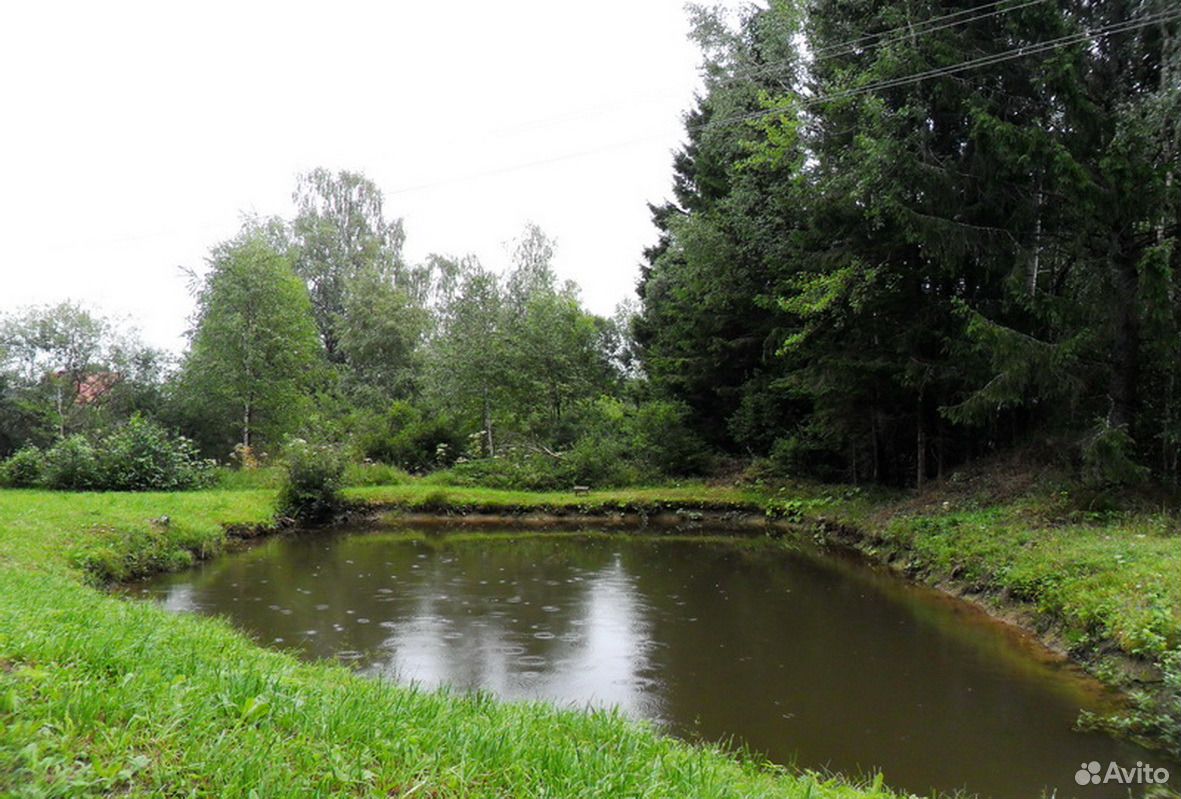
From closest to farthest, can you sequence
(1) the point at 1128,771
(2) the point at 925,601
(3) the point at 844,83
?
(1) the point at 1128,771 → (2) the point at 925,601 → (3) the point at 844,83

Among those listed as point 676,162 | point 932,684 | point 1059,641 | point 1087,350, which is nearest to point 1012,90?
point 1087,350

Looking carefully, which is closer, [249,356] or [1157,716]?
[1157,716]

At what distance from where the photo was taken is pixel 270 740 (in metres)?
2.62

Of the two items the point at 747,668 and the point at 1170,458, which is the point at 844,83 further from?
the point at 747,668

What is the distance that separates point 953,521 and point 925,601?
→ 251cm

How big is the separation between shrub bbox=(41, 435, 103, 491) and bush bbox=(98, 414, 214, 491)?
177 millimetres

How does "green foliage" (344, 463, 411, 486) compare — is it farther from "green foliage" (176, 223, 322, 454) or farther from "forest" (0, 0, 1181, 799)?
"green foliage" (176, 223, 322, 454)

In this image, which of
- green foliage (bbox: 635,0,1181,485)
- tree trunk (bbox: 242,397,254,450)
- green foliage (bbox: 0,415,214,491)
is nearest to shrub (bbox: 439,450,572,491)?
green foliage (bbox: 635,0,1181,485)

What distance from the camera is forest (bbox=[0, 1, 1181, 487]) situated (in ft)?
34.3

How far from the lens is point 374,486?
766 inches

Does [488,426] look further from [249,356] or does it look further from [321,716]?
[321,716]

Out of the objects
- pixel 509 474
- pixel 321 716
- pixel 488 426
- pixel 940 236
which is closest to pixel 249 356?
pixel 488 426

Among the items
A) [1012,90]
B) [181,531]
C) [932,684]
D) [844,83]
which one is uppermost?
[844,83]

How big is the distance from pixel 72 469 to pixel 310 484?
5.53 meters
